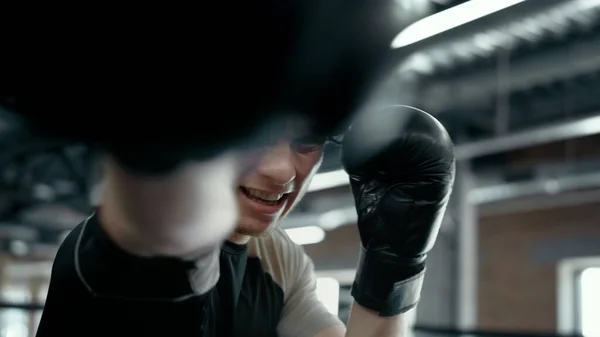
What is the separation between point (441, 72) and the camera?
3.43 metres

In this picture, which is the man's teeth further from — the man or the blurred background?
the blurred background

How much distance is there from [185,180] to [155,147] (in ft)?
0.06

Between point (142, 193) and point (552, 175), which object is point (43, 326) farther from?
point (552, 175)

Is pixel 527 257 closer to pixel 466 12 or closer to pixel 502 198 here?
pixel 502 198

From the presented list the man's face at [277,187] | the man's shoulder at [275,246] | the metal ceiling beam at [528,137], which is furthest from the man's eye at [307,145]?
the metal ceiling beam at [528,137]

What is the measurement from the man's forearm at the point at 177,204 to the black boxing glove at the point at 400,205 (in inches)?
10.1

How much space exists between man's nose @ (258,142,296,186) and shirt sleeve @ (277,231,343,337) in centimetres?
39

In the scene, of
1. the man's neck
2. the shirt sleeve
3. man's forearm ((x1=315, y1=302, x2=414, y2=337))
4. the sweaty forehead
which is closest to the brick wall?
the shirt sleeve

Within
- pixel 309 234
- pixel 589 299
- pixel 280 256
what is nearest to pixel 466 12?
pixel 280 256

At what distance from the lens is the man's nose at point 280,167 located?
15.4 inches

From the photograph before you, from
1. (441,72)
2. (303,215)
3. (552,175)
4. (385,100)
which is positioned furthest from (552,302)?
(385,100)

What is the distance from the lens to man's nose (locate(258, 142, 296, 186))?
1.28ft

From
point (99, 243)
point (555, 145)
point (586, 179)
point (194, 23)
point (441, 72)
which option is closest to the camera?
point (194, 23)

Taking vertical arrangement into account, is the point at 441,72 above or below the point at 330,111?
below
